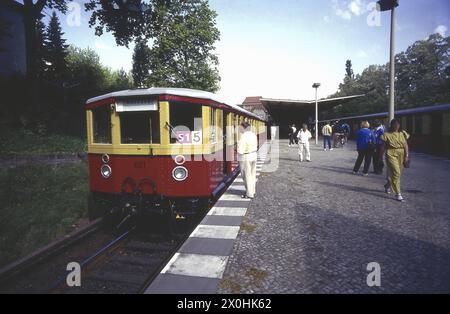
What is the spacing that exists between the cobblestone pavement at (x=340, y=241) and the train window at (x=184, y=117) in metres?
2.11

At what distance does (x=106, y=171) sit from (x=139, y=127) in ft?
3.77

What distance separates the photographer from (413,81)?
43.2 metres

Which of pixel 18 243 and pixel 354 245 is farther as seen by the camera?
pixel 18 243

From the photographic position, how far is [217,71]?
95.6ft

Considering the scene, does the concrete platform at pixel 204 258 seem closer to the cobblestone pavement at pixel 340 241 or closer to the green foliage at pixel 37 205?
the cobblestone pavement at pixel 340 241

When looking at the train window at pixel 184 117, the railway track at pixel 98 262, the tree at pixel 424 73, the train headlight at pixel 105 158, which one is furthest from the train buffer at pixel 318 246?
the tree at pixel 424 73

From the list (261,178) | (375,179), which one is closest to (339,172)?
(375,179)

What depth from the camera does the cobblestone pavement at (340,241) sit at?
345cm

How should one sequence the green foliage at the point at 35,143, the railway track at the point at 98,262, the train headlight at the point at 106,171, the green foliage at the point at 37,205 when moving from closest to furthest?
the railway track at the point at 98,262 < the train headlight at the point at 106,171 < the green foliage at the point at 37,205 < the green foliage at the point at 35,143

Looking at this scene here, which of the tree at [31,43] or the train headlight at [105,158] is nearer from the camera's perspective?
the train headlight at [105,158]

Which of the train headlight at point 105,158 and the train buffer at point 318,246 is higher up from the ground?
the train headlight at point 105,158

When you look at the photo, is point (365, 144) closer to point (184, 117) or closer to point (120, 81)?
point (184, 117)

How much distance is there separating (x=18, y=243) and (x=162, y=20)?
79.4 feet

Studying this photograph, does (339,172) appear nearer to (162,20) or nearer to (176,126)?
(176,126)
